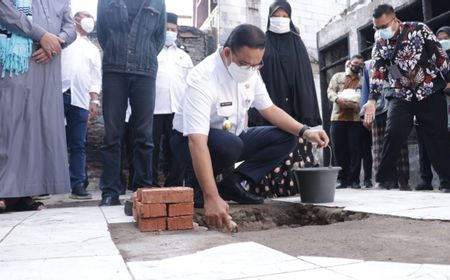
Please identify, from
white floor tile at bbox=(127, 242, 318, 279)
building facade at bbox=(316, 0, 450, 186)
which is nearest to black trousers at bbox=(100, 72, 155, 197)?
white floor tile at bbox=(127, 242, 318, 279)

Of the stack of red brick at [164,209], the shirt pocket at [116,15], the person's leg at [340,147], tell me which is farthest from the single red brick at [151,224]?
the person's leg at [340,147]

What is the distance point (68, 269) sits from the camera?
1208 mm

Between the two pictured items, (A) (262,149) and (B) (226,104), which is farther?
(A) (262,149)

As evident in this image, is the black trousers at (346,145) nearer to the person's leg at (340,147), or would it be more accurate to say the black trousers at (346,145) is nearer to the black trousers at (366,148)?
the person's leg at (340,147)

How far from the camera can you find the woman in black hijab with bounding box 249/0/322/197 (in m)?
3.67

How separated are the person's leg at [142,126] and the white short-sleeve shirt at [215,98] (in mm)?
366

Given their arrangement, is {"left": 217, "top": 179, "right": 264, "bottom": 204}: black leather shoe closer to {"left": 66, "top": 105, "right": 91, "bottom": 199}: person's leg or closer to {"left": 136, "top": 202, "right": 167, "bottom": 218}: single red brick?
{"left": 136, "top": 202, "right": 167, "bottom": 218}: single red brick

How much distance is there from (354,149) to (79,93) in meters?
2.75

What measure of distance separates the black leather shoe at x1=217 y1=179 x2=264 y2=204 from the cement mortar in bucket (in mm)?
332

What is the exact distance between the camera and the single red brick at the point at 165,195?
1.83 meters

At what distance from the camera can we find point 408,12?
19.2 ft

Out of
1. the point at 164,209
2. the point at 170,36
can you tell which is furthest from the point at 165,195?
the point at 170,36

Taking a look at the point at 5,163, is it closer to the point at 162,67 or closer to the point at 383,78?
the point at 162,67

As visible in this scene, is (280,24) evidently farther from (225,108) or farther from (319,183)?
(319,183)
